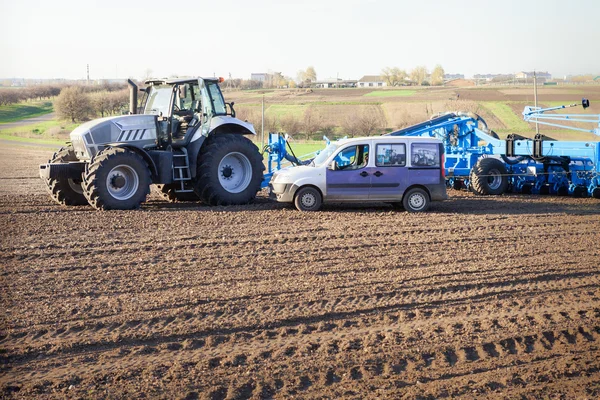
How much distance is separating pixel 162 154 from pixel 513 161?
9439 mm

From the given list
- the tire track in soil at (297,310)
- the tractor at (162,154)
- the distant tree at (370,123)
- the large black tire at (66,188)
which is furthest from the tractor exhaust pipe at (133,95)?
the distant tree at (370,123)

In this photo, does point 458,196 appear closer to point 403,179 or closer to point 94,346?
point 403,179

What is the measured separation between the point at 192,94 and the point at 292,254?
20.7 ft

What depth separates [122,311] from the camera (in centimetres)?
790

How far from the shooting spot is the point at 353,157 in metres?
15.5

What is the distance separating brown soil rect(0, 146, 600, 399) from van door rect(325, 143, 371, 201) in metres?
1.31

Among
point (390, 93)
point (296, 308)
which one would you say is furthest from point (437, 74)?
point (296, 308)

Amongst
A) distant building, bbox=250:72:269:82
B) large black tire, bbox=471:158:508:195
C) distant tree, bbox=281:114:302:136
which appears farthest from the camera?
distant building, bbox=250:72:269:82

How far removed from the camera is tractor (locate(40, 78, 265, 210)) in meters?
14.6

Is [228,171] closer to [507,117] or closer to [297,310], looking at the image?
[297,310]

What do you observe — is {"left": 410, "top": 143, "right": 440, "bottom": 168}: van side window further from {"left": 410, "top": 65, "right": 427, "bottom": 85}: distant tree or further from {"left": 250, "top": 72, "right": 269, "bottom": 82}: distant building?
{"left": 410, "top": 65, "right": 427, "bottom": 85}: distant tree

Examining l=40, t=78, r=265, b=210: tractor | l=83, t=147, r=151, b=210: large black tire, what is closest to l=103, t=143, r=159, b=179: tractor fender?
l=40, t=78, r=265, b=210: tractor

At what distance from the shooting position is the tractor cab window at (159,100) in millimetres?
15867

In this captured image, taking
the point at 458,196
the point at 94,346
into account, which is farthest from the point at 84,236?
the point at 458,196
